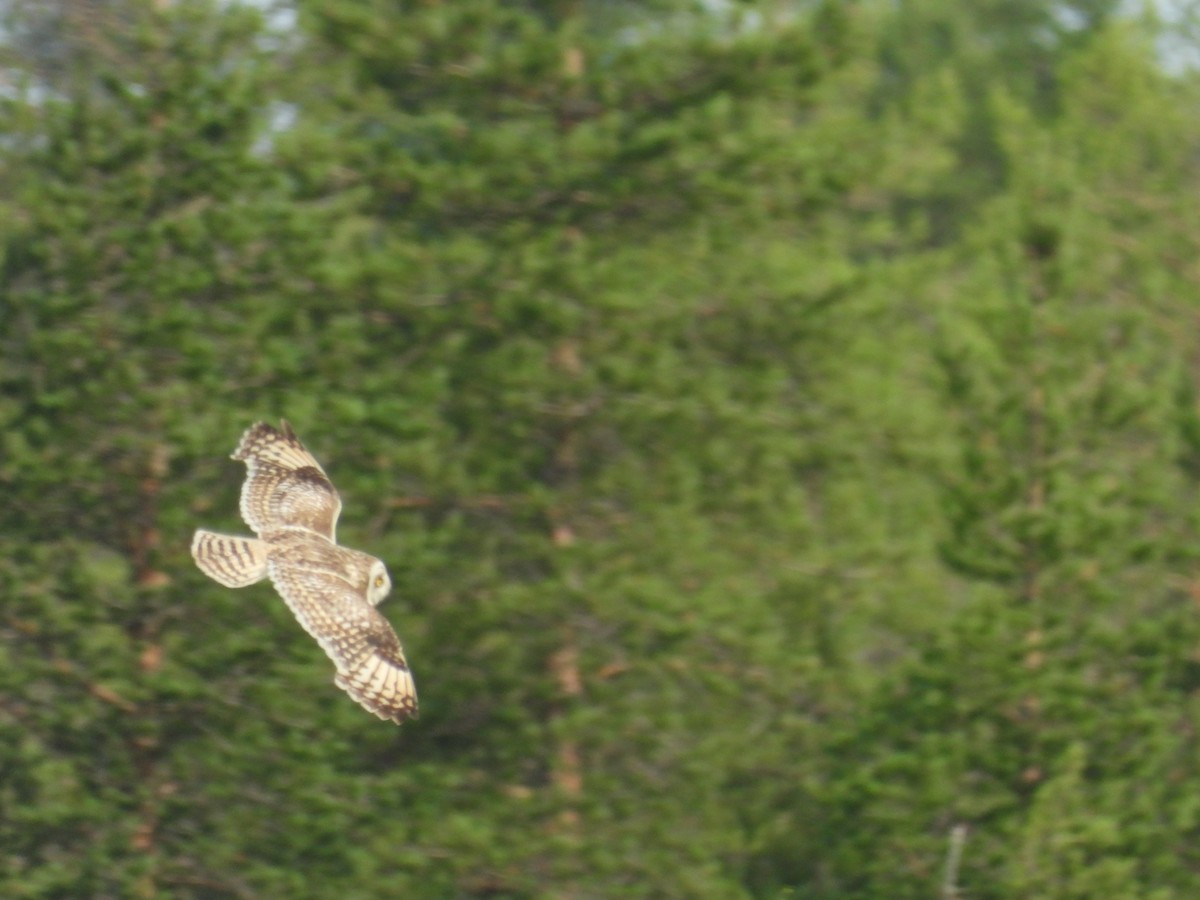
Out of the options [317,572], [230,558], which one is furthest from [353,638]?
[230,558]

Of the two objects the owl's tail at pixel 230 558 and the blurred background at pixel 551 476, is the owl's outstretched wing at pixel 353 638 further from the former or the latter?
the blurred background at pixel 551 476

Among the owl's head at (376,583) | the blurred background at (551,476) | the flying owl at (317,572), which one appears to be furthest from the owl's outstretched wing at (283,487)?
the blurred background at (551,476)

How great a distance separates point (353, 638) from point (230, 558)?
2.34 ft

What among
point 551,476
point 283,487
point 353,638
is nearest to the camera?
point 353,638

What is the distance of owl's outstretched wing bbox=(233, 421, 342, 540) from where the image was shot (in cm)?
920

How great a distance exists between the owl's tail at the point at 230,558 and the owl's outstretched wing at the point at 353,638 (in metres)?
0.12

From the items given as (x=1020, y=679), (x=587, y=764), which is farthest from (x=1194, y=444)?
(x=587, y=764)

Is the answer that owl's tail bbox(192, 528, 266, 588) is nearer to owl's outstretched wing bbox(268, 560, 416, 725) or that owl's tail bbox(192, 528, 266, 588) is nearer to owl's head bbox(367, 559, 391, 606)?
owl's outstretched wing bbox(268, 560, 416, 725)

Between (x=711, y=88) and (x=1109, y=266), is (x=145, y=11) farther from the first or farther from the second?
(x=1109, y=266)

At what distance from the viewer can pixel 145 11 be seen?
14156 millimetres

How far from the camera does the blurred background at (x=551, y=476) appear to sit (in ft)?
46.1

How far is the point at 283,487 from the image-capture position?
951 cm

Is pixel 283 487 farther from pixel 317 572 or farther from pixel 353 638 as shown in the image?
pixel 353 638

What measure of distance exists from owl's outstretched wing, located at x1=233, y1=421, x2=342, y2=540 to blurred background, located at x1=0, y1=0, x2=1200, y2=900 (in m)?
4.12
